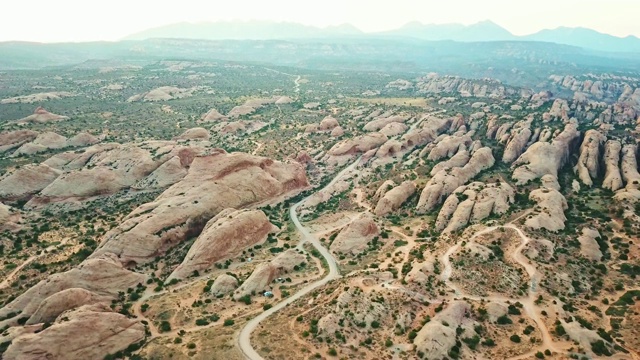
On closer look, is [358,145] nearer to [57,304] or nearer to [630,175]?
[630,175]

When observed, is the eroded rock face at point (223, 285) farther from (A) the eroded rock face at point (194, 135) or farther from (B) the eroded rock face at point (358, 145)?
(A) the eroded rock face at point (194, 135)

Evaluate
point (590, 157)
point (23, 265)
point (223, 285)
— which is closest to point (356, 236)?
point (223, 285)

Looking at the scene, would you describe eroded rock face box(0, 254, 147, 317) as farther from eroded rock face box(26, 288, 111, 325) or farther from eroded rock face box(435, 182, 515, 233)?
eroded rock face box(435, 182, 515, 233)

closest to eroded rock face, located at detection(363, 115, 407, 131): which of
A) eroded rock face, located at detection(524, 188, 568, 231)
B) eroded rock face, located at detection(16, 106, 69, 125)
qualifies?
eroded rock face, located at detection(524, 188, 568, 231)

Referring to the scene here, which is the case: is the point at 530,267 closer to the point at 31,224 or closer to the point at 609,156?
the point at 609,156

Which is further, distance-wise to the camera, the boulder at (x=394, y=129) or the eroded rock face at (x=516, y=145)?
the boulder at (x=394, y=129)

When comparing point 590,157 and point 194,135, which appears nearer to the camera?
point 590,157

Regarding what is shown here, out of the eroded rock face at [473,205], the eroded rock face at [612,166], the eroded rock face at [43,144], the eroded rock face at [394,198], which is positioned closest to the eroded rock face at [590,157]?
the eroded rock face at [612,166]
